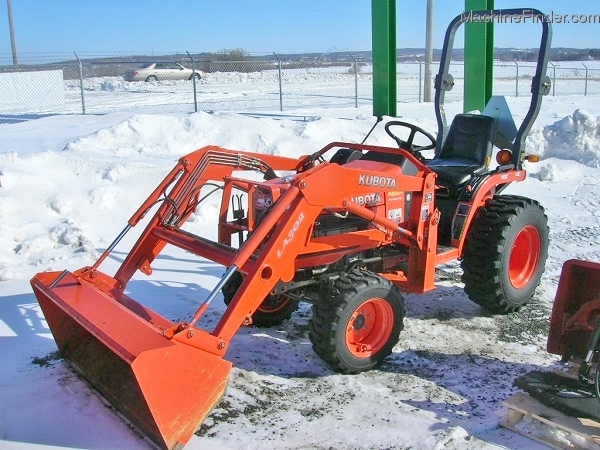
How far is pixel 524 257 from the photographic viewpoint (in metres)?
6.04

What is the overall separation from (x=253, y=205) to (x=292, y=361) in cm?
114

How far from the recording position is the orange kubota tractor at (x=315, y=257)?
368 cm

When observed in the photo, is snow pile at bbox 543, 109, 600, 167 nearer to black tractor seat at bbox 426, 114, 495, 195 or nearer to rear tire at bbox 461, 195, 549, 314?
black tractor seat at bbox 426, 114, 495, 195

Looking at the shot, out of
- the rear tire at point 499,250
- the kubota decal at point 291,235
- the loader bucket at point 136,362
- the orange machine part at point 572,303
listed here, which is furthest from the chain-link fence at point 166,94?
the orange machine part at point 572,303

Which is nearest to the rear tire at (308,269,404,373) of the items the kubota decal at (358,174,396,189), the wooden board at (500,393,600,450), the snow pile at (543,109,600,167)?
the kubota decal at (358,174,396,189)

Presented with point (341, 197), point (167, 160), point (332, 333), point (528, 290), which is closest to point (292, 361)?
point (332, 333)

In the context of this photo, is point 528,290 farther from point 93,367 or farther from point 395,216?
point 93,367

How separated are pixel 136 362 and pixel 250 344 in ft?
5.65

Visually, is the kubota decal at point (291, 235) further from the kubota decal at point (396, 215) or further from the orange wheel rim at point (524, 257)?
the orange wheel rim at point (524, 257)

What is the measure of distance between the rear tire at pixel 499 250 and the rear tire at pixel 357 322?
1103 millimetres

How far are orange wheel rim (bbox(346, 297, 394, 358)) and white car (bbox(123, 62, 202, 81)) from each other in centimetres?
2462

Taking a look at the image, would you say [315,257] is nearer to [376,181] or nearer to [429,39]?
[376,181]

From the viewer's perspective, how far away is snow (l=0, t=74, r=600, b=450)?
3.84 meters

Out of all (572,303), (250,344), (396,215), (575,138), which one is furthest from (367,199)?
(575,138)
